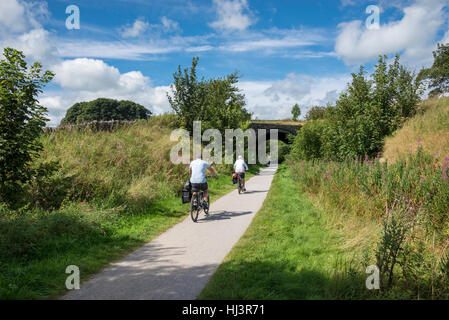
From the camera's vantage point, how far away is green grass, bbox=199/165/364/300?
12.3 ft

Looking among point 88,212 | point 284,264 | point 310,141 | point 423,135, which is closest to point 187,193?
point 88,212

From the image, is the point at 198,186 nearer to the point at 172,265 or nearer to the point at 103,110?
the point at 172,265

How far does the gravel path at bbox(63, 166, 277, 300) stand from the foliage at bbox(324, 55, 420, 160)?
10422 mm

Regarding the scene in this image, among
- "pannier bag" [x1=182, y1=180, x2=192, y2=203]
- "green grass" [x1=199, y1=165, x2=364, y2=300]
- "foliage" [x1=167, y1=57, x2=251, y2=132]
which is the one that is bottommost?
"green grass" [x1=199, y1=165, x2=364, y2=300]

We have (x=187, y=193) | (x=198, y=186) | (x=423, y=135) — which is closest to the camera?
(x=198, y=186)

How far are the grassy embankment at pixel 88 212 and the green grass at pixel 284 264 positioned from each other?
7.58ft

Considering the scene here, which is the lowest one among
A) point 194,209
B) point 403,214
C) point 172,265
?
point 172,265

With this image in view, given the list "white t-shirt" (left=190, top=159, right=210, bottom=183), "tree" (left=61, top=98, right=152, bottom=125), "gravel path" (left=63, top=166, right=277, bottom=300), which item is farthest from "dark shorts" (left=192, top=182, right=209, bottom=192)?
"tree" (left=61, top=98, right=152, bottom=125)

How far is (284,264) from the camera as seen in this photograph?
4758 mm

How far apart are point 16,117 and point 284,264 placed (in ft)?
20.6

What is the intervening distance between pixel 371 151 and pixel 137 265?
1468cm

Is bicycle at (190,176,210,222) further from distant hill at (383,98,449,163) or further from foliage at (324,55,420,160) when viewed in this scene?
foliage at (324,55,420,160)
